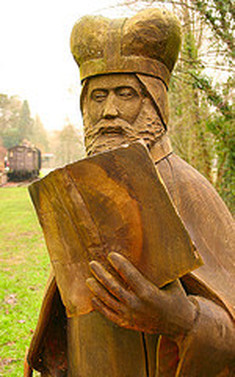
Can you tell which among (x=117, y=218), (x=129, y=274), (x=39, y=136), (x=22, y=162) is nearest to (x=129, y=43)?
(x=117, y=218)

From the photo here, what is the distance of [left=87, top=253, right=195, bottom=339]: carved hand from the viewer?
1.06 metres

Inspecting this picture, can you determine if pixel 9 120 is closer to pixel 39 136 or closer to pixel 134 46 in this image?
pixel 39 136

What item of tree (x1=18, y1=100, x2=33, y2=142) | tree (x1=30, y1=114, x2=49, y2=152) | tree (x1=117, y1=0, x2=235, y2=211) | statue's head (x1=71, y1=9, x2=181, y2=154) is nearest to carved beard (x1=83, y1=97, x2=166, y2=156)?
statue's head (x1=71, y1=9, x2=181, y2=154)

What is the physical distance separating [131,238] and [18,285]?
5.77 meters

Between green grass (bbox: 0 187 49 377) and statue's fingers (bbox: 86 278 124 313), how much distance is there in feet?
10.7

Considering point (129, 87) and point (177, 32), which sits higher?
point (177, 32)

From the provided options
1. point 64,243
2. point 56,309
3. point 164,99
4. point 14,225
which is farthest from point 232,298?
point 14,225

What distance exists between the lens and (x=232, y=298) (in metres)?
1.31

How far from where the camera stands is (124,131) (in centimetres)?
150

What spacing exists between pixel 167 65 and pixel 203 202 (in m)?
0.67

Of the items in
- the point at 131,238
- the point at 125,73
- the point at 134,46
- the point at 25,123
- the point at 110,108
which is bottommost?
the point at 131,238

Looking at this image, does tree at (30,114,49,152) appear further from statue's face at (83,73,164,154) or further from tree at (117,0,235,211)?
statue's face at (83,73,164,154)

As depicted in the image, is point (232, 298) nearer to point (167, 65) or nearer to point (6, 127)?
point (167, 65)

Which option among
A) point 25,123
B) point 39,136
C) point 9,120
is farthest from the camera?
point 39,136
